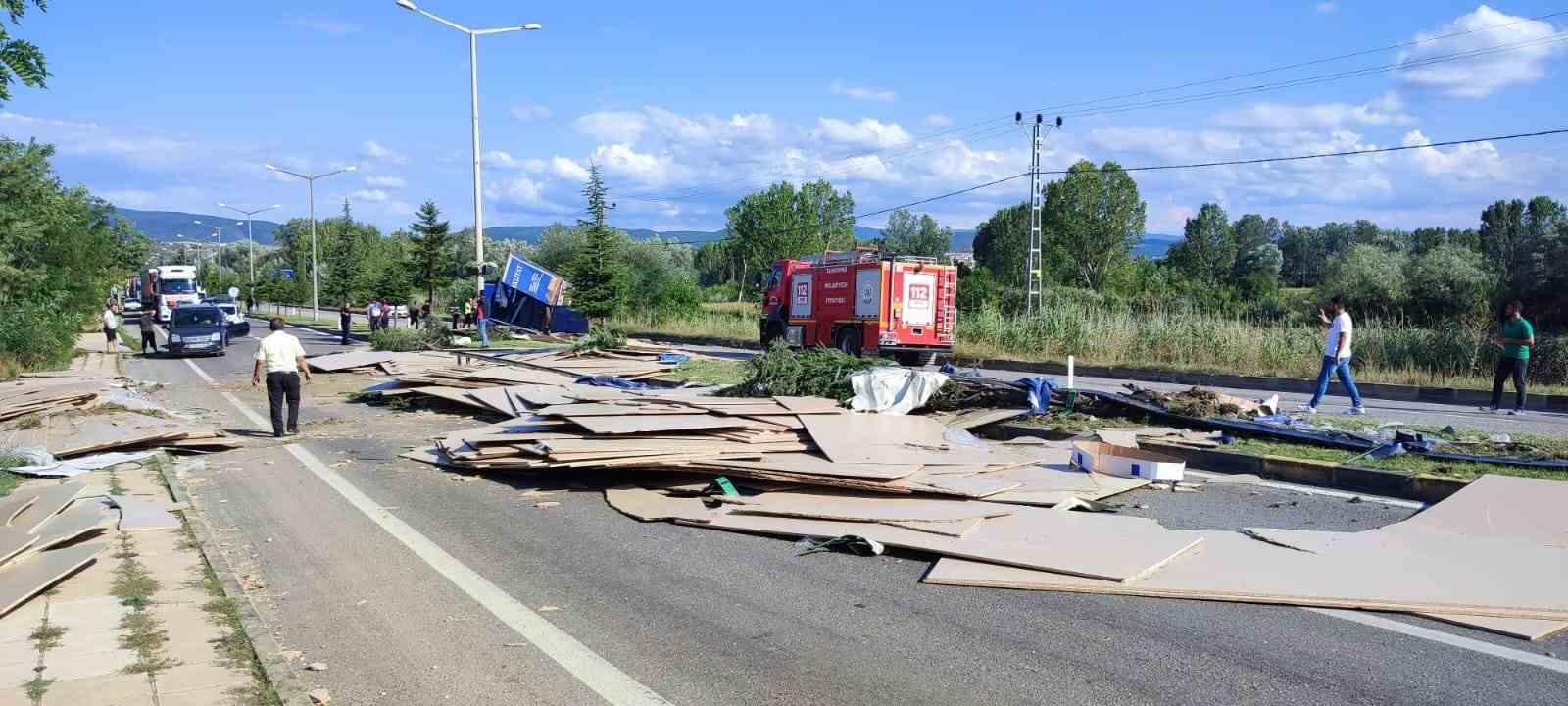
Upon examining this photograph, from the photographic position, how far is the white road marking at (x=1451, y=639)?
15.8 ft

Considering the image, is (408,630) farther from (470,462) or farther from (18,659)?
(470,462)

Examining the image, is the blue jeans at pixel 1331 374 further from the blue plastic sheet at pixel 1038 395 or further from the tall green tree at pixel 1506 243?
the tall green tree at pixel 1506 243

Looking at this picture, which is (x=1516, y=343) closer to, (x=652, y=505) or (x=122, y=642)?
(x=652, y=505)

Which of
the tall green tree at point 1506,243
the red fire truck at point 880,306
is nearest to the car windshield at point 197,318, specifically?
the red fire truck at point 880,306

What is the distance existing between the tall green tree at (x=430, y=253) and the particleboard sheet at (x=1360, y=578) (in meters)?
52.7

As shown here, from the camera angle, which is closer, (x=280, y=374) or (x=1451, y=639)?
(x=1451, y=639)

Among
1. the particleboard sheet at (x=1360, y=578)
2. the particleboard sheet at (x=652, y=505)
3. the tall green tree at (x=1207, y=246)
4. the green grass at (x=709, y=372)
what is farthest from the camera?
the tall green tree at (x=1207, y=246)

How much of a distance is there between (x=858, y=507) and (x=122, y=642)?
4.80m

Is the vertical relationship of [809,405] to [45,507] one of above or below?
above

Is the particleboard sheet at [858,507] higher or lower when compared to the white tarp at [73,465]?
higher

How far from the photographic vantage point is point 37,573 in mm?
6102

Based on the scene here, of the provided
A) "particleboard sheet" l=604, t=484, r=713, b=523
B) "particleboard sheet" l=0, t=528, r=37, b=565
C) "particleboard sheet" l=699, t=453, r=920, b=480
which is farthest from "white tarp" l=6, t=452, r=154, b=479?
"particleboard sheet" l=699, t=453, r=920, b=480

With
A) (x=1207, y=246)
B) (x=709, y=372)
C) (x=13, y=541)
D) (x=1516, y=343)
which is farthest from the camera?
(x=1207, y=246)

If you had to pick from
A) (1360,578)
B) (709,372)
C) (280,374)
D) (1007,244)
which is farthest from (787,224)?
(1360,578)
